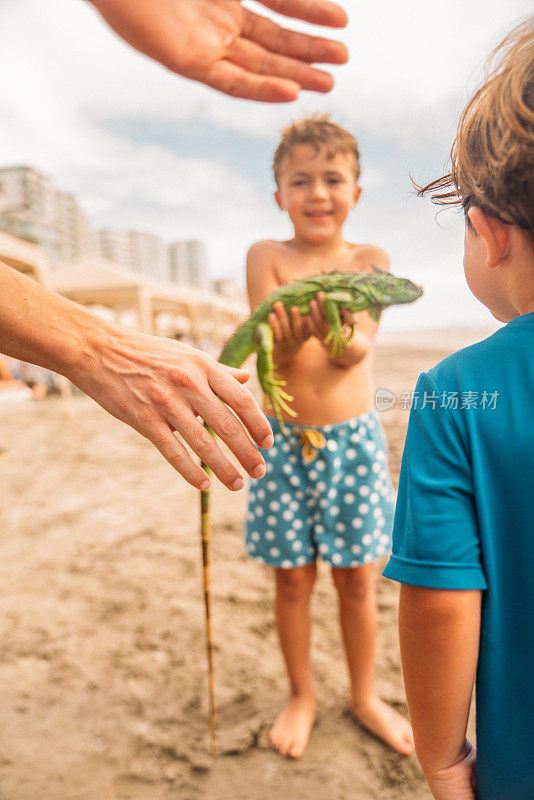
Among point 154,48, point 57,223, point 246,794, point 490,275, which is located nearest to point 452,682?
point 490,275

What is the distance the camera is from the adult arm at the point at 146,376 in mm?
873

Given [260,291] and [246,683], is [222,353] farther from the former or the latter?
[246,683]

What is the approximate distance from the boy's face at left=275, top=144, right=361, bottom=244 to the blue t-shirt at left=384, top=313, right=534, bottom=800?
67cm

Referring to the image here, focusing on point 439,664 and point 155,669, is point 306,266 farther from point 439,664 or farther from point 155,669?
point 155,669

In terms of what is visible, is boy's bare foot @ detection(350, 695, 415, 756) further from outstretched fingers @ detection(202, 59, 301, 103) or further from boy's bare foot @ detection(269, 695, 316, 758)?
outstretched fingers @ detection(202, 59, 301, 103)

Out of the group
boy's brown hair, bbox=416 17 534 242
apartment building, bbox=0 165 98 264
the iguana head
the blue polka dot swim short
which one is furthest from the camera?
apartment building, bbox=0 165 98 264

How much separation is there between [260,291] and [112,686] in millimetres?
1628

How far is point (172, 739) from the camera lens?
1.76 meters

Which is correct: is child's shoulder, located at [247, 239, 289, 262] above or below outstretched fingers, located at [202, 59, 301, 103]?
below

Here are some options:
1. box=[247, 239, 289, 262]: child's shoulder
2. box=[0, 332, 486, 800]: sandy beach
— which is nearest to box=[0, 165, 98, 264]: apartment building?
box=[0, 332, 486, 800]: sandy beach

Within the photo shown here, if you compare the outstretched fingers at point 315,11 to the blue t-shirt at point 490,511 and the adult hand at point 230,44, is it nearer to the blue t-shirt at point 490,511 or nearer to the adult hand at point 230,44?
the adult hand at point 230,44

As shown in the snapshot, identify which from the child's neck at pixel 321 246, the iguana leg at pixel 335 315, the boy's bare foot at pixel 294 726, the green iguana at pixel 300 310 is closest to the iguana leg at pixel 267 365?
the green iguana at pixel 300 310

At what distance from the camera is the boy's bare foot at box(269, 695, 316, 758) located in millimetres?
1681

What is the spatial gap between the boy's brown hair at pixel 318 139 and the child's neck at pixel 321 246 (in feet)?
0.60
